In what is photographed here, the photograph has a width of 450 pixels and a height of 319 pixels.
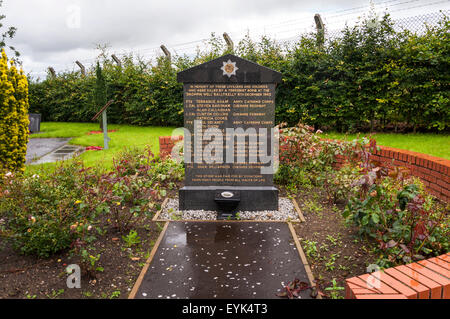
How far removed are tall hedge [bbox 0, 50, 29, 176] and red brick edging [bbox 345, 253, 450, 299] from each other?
6029 millimetres

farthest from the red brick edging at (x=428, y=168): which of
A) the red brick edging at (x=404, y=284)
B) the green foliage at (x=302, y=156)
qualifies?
the red brick edging at (x=404, y=284)

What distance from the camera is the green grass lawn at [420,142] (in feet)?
24.0

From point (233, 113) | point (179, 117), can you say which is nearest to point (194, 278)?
point (233, 113)

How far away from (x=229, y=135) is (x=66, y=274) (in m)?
2.89

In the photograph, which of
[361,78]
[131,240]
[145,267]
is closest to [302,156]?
[131,240]

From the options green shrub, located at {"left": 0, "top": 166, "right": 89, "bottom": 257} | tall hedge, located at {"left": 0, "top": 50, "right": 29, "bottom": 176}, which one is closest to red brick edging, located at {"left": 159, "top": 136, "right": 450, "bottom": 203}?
green shrub, located at {"left": 0, "top": 166, "right": 89, "bottom": 257}

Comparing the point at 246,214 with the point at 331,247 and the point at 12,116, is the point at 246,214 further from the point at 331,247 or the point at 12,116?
the point at 12,116

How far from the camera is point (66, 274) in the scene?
3404mm

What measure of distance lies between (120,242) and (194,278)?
1.22 meters

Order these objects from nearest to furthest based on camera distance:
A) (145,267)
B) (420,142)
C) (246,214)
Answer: (145,267), (246,214), (420,142)

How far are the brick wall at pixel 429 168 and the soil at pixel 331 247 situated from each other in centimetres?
106

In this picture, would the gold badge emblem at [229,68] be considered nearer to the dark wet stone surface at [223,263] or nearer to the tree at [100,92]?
the dark wet stone surface at [223,263]
